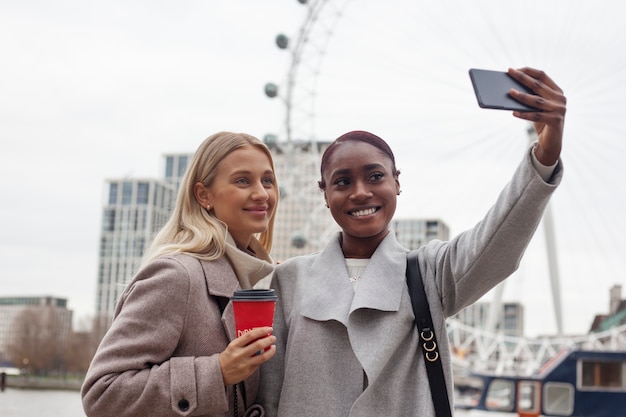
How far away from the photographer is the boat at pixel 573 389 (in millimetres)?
15086

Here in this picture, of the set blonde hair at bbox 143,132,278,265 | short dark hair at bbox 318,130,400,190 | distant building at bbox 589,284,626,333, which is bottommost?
distant building at bbox 589,284,626,333

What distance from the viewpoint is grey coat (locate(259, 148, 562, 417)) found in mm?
2498

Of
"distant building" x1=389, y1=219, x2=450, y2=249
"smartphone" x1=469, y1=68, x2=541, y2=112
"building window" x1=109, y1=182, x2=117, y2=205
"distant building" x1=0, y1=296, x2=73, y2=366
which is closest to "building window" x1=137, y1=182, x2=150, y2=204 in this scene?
"building window" x1=109, y1=182, x2=117, y2=205

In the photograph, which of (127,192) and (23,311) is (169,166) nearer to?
(127,192)

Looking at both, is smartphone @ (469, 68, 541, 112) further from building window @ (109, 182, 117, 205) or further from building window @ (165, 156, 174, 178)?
building window @ (165, 156, 174, 178)

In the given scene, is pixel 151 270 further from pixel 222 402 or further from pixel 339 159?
pixel 339 159

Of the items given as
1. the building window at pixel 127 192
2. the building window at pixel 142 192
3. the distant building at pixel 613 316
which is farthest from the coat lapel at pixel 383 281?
the building window at pixel 127 192

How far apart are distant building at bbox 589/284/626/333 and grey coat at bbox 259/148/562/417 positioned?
28.0 meters

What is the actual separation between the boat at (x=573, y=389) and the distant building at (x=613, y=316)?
45.9ft

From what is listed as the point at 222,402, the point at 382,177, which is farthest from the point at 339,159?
the point at 222,402

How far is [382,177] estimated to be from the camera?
281 centimetres

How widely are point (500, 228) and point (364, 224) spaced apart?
51 centimetres

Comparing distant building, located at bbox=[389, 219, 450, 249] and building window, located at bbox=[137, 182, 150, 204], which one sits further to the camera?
building window, located at bbox=[137, 182, 150, 204]

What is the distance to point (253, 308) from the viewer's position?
237 centimetres
